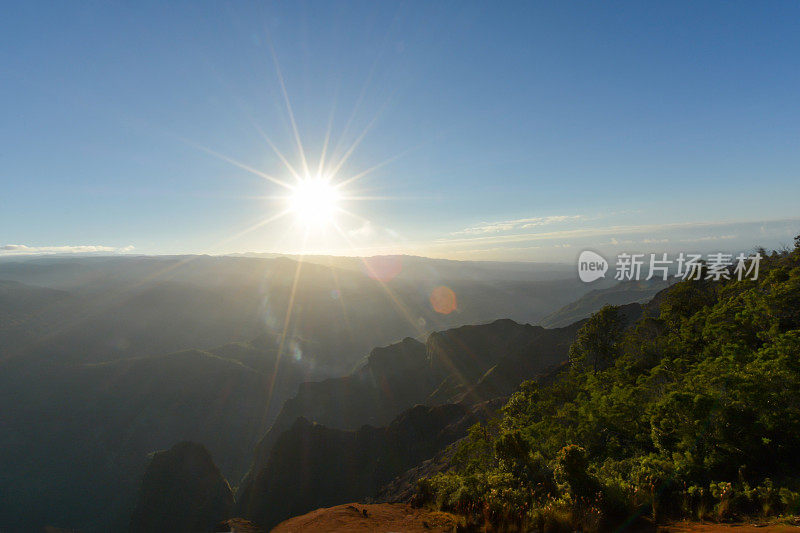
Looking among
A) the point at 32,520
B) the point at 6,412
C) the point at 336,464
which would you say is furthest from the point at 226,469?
the point at 6,412

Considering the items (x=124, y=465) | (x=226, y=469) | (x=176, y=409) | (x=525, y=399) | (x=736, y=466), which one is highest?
(x=736, y=466)

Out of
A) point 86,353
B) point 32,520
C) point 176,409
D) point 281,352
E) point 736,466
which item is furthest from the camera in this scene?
point 281,352

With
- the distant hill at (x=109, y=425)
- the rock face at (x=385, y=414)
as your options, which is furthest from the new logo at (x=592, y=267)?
the distant hill at (x=109, y=425)

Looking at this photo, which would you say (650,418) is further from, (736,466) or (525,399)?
(525,399)

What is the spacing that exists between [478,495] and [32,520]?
99.6 m

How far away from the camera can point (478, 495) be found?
31.7 feet

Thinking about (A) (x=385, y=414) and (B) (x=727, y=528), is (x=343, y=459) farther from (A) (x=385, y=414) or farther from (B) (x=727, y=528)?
(B) (x=727, y=528)

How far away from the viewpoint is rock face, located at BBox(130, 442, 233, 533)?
169ft

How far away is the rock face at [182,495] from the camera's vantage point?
169 feet

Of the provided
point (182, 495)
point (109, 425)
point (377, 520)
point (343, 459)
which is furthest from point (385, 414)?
point (377, 520)

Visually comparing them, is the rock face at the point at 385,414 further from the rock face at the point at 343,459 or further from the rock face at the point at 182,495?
the rock face at the point at 182,495

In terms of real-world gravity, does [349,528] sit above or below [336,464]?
above

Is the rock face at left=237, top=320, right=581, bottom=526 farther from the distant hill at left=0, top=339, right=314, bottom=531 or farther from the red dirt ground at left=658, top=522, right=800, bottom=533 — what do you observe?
the red dirt ground at left=658, top=522, right=800, bottom=533

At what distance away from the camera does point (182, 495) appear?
5394 cm
